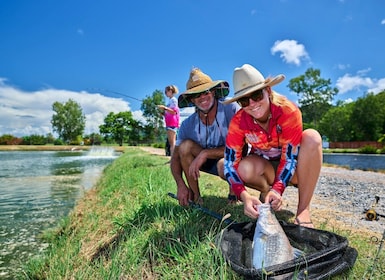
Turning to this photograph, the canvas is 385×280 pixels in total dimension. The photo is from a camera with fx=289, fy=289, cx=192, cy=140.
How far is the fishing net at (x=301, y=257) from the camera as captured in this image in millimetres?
1473

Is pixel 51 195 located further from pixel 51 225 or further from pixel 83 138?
pixel 83 138

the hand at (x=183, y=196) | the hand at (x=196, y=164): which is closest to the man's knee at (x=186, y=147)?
the hand at (x=196, y=164)

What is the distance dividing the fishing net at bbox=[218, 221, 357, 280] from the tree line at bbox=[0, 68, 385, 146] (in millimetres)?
41869

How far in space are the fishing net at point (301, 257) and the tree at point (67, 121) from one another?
78.2 meters

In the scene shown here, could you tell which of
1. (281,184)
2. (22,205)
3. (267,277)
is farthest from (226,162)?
(22,205)

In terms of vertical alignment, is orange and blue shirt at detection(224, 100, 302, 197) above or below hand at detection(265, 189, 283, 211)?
above

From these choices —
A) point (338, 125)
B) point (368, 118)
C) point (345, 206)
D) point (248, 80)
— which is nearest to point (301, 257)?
point (248, 80)

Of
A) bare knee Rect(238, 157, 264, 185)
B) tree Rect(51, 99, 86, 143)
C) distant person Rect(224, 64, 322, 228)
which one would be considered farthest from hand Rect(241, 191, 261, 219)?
tree Rect(51, 99, 86, 143)

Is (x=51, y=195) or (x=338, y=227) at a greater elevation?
(x=338, y=227)

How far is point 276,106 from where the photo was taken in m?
2.23

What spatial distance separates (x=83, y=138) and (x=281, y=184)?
77.1 meters

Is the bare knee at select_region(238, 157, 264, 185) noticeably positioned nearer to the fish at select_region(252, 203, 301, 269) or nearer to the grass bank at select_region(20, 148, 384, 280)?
the grass bank at select_region(20, 148, 384, 280)

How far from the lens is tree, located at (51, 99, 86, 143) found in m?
73.4

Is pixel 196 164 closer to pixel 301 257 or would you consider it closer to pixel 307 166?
pixel 307 166
